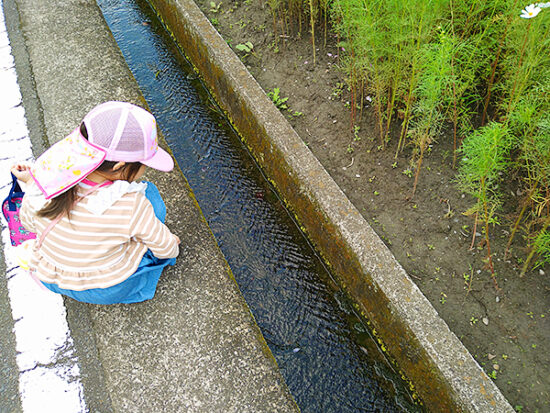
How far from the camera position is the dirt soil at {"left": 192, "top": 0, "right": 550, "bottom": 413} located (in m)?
2.12

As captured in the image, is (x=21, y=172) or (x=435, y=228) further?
(x=435, y=228)

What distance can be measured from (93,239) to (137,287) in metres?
0.46

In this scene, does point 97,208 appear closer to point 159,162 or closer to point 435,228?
point 159,162

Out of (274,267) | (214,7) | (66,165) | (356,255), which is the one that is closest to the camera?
(66,165)

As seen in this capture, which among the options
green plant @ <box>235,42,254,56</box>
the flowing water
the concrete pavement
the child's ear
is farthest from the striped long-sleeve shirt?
green plant @ <box>235,42,254,56</box>

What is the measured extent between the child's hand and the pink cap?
1.93ft

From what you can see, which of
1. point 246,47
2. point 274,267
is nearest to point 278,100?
point 246,47

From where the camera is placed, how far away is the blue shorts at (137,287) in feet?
7.12

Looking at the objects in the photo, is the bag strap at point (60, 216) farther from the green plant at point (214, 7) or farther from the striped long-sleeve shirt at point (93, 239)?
the green plant at point (214, 7)

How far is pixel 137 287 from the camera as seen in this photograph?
7.51 ft

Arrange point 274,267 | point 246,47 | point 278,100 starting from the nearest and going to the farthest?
point 274,267 < point 278,100 < point 246,47

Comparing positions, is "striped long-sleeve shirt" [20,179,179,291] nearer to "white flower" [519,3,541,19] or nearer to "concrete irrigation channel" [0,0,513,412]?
"concrete irrigation channel" [0,0,513,412]

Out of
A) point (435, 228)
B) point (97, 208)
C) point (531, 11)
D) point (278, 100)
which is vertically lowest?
point (435, 228)

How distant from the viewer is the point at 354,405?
2.22m
